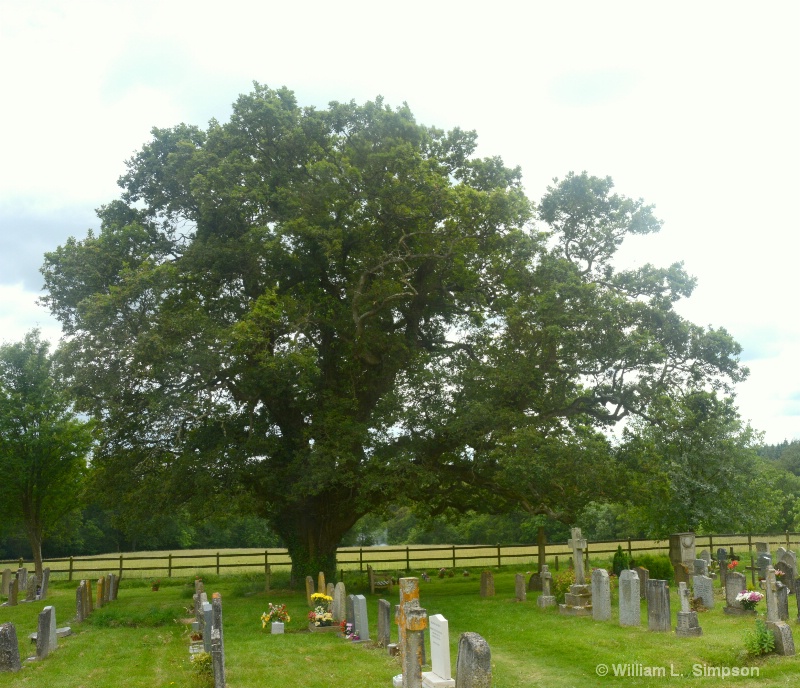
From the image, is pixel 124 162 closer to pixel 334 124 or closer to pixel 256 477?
pixel 334 124

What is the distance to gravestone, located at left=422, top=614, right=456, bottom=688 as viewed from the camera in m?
9.17

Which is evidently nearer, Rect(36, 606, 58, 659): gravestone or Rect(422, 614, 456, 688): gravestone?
Rect(422, 614, 456, 688): gravestone

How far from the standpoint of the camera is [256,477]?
899 inches

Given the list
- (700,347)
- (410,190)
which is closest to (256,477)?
(410,190)

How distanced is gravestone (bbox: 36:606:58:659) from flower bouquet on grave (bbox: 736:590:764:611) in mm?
14742

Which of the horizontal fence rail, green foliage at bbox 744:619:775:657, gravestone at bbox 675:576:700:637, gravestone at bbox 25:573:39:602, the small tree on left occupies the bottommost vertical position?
the horizontal fence rail

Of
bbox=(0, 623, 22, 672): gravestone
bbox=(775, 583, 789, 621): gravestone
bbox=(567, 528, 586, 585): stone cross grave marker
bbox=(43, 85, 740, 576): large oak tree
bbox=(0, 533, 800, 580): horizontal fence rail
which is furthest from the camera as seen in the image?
bbox=(0, 533, 800, 580): horizontal fence rail

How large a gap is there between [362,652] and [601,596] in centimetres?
640

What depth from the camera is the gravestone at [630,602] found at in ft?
52.3

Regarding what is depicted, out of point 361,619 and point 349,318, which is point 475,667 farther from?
point 349,318

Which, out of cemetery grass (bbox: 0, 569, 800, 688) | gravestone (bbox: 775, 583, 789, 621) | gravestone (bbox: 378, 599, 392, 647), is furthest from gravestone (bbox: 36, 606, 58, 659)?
gravestone (bbox: 775, 583, 789, 621)

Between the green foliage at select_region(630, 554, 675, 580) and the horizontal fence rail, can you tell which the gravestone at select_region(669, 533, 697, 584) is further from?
the horizontal fence rail

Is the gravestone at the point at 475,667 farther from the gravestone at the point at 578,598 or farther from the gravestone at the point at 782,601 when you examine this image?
the gravestone at the point at 578,598

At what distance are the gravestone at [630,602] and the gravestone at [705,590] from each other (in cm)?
280
